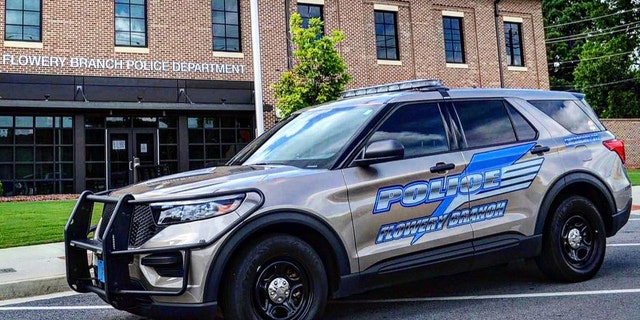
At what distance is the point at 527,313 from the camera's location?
4.44m

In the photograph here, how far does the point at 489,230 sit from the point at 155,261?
2.77 m

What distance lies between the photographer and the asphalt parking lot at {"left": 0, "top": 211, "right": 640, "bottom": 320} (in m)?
4.49

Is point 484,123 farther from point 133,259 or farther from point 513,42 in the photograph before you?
point 513,42

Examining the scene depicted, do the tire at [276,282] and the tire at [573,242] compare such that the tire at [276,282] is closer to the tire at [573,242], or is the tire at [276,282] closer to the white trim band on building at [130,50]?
the tire at [573,242]

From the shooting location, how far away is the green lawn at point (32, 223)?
360 inches

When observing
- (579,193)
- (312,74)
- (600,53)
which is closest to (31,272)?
(579,193)

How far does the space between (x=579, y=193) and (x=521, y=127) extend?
96 centimetres

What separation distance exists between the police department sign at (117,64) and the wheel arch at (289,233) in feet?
52.1

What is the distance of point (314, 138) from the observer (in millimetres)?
4734

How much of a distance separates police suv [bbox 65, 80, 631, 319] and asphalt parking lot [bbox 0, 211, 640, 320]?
344mm

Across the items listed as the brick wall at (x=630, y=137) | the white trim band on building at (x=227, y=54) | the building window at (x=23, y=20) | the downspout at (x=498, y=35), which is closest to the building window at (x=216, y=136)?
the white trim band on building at (x=227, y=54)

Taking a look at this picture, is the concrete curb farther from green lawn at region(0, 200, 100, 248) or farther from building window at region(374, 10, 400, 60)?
building window at region(374, 10, 400, 60)

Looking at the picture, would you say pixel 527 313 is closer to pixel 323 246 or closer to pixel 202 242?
pixel 323 246

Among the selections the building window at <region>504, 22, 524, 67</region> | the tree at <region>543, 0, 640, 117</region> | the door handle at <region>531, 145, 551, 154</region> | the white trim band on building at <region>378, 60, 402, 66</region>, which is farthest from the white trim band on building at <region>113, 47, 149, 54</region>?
the tree at <region>543, 0, 640, 117</region>
